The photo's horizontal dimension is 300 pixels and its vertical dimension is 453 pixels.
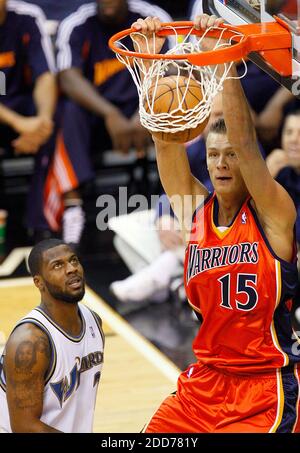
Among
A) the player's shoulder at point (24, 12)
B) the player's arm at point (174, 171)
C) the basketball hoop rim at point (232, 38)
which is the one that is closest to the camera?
the basketball hoop rim at point (232, 38)

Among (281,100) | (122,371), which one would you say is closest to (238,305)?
(122,371)

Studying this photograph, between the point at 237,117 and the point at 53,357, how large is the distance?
116 centimetres

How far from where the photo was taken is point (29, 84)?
28.6 ft

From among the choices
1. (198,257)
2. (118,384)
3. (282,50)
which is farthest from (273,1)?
(118,384)

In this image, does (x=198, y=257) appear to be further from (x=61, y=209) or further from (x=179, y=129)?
(x=61, y=209)

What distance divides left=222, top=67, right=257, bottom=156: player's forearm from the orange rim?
0.13 m

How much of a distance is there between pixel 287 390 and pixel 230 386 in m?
0.23

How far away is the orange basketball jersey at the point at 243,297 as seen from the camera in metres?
4.61

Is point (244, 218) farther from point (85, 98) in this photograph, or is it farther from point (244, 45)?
point (85, 98)

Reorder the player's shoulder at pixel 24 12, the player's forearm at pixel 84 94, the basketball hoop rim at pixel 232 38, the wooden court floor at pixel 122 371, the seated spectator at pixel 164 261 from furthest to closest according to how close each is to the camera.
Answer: the player's shoulder at pixel 24 12 → the player's forearm at pixel 84 94 → the seated spectator at pixel 164 261 → the wooden court floor at pixel 122 371 → the basketball hoop rim at pixel 232 38

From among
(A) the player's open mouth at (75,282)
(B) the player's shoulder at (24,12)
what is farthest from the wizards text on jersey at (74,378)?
(B) the player's shoulder at (24,12)

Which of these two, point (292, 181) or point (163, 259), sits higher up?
point (292, 181)

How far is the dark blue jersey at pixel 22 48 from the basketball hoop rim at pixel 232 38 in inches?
161

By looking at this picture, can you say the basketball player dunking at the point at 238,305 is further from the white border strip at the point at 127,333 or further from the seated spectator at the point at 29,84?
the seated spectator at the point at 29,84
